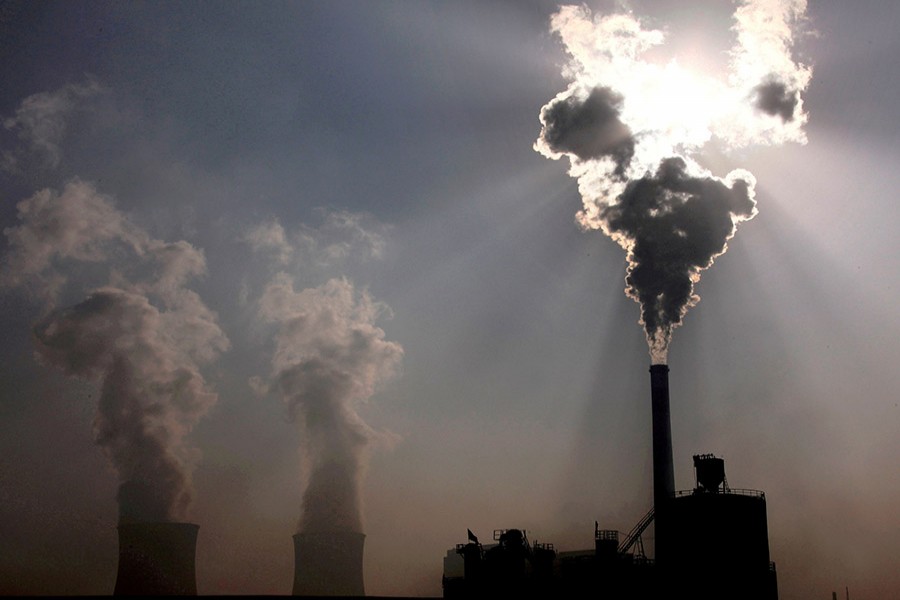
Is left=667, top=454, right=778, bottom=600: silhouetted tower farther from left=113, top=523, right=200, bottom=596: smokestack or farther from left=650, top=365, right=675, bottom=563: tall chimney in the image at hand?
left=113, top=523, right=200, bottom=596: smokestack

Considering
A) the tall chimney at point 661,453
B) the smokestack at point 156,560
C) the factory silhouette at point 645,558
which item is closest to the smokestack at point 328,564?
the factory silhouette at point 645,558

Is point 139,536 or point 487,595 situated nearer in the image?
point 487,595

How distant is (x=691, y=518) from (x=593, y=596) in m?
5.42

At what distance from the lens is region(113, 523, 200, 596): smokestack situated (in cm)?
3681

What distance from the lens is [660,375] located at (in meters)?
37.1

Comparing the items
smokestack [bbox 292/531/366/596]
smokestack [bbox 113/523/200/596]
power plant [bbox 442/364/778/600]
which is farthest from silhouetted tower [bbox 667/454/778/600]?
smokestack [bbox 113/523/200/596]

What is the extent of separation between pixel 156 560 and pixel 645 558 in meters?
23.0

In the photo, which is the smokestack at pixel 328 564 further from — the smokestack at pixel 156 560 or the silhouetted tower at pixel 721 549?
the silhouetted tower at pixel 721 549

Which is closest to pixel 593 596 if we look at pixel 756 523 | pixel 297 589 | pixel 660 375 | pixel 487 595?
pixel 487 595

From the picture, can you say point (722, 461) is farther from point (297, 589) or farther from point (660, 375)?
point (297, 589)

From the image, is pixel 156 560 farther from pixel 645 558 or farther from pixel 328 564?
pixel 645 558

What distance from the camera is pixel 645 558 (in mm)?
37094

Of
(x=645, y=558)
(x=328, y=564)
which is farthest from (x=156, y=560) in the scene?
(x=645, y=558)

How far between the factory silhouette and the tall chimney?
46 mm
